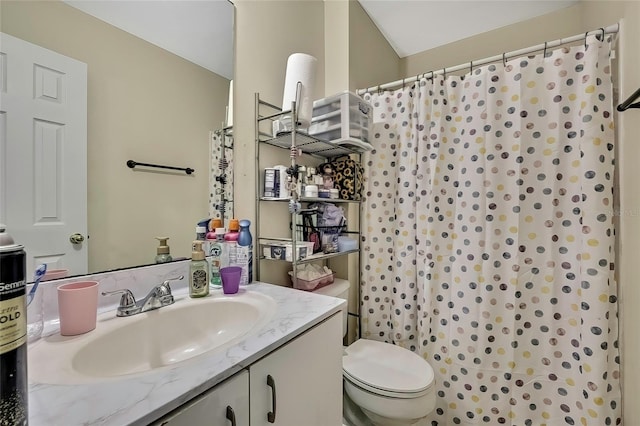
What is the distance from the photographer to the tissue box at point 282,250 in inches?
48.2

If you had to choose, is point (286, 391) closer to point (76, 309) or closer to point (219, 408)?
point (219, 408)

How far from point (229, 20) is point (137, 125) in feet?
2.14

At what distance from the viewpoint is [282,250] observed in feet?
4.05

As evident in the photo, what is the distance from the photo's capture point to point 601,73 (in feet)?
3.95

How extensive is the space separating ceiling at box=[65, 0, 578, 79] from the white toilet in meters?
1.20

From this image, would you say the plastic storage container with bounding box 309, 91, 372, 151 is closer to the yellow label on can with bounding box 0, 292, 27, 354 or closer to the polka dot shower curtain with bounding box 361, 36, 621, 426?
the polka dot shower curtain with bounding box 361, 36, 621, 426

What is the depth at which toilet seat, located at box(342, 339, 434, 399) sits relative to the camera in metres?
1.14

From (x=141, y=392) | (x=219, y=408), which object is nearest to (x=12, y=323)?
(x=141, y=392)

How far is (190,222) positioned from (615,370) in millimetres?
1907

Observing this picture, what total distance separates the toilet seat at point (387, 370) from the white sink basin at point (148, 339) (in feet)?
2.01

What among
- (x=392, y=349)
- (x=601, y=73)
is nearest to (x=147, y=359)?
(x=392, y=349)

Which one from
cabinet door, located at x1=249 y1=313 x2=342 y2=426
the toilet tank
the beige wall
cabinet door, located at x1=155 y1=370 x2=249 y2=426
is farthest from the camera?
the toilet tank

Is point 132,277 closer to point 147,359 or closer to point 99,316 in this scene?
point 99,316

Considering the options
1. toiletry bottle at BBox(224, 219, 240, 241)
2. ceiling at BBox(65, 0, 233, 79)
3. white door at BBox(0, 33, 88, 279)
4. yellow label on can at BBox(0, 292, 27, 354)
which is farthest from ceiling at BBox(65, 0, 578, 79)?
yellow label on can at BBox(0, 292, 27, 354)
